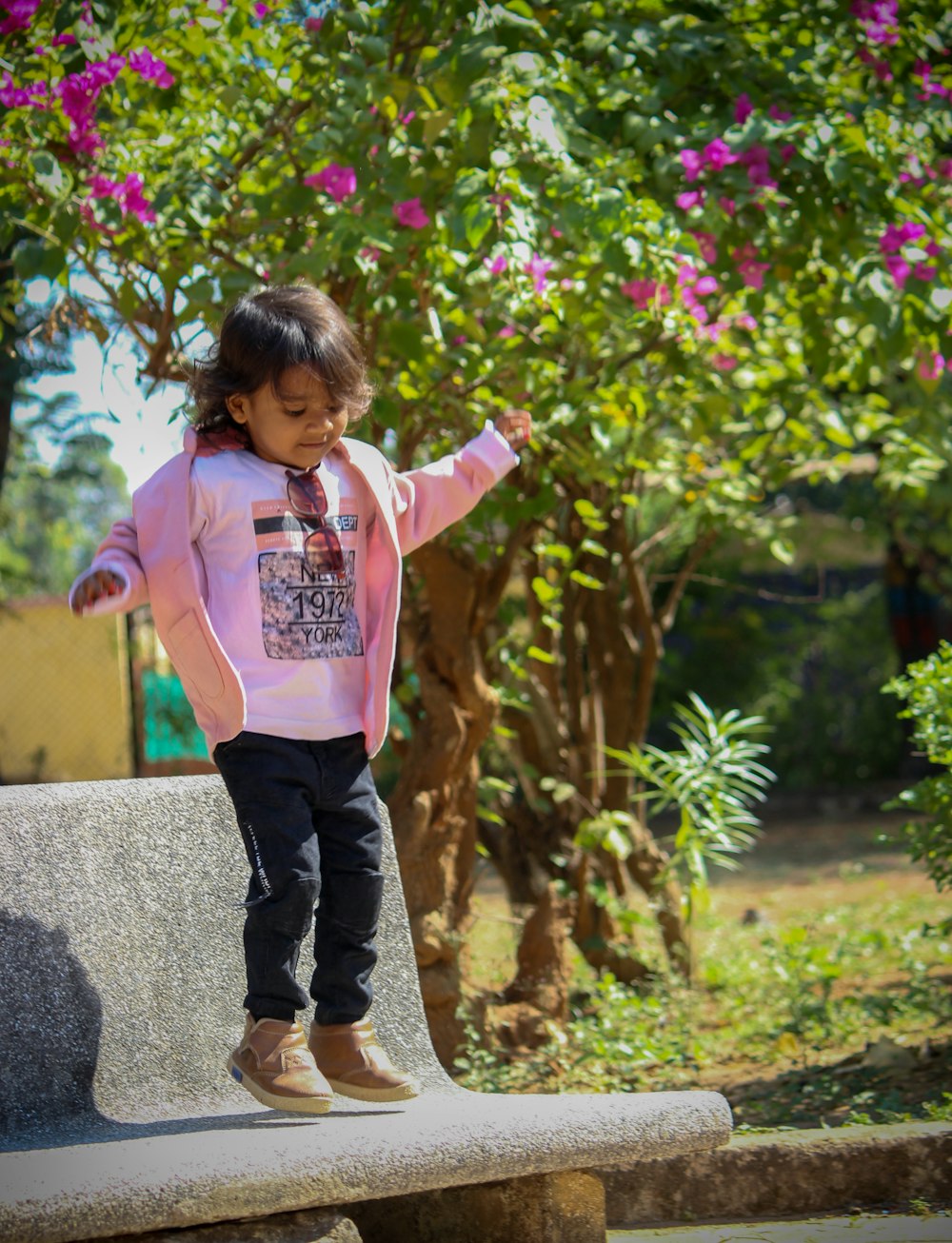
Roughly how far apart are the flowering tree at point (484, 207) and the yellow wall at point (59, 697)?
29.2 ft

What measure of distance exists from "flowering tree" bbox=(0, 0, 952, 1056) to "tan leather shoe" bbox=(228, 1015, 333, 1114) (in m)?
1.26

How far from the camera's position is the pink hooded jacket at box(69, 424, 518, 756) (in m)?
2.38

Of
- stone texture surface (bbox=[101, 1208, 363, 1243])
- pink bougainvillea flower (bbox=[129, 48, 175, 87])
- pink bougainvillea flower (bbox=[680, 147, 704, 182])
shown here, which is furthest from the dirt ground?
pink bougainvillea flower (bbox=[129, 48, 175, 87])

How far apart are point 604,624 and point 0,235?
2606mm

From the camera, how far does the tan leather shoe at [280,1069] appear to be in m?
2.30

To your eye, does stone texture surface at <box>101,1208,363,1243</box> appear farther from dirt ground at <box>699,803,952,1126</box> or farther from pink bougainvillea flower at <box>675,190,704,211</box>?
pink bougainvillea flower at <box>675,190,704,211</box>

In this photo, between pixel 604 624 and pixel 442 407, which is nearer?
pixel 442 407

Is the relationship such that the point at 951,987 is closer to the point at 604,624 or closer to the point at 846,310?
Result: the point at 604,624

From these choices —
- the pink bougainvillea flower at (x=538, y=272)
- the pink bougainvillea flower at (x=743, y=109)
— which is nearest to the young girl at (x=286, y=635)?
the pink bougainvillea flower at (x=538, y=272)

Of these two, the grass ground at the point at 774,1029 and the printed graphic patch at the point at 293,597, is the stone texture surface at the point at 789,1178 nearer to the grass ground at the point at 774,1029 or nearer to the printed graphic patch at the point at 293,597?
the grass ground at the point at 774,1029

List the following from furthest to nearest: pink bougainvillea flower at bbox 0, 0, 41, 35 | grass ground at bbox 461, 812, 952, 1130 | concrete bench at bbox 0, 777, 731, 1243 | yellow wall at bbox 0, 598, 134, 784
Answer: yellow wall at bbox 0, 598, 134, 784, grass ground at bbox 461, 812, 952, 1130, pink bougainvillea flower at bbox 0, 0, 41, 35, concrete bench at bbox 0, 777, 731, 1243

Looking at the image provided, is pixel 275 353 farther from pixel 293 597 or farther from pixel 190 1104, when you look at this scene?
pixel 190 1104

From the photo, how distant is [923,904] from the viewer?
6352 millimetres

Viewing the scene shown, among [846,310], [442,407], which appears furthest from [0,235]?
[846,310]
